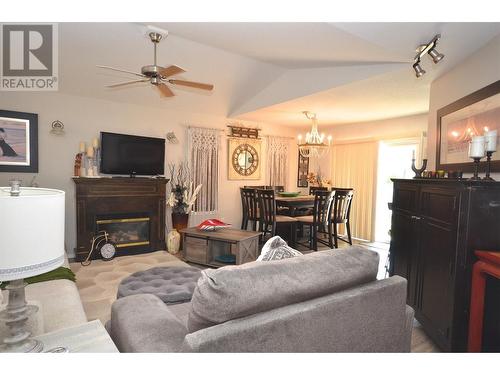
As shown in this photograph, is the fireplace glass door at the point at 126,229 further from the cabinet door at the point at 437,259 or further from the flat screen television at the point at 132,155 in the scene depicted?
the cabinet door at the point at 437,259

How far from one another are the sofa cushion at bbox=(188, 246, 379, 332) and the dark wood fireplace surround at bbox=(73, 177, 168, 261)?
3389 mm

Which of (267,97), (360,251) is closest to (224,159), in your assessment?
(267,97)

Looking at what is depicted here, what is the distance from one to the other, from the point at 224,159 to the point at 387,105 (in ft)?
9.34

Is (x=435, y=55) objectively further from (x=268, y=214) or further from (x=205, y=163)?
(x=205, y=163)

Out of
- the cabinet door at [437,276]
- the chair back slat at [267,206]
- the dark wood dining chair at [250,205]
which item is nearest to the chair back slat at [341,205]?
the chair back slat at [267,206]

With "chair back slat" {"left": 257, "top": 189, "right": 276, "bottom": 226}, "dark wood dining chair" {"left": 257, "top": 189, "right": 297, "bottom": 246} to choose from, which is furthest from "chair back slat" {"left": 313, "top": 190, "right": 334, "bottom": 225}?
"chair back slat" {"left": 257, "top": 189, "right": 276, "bottom": 226}

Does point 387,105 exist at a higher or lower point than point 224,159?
higher

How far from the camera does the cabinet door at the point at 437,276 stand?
1830mm

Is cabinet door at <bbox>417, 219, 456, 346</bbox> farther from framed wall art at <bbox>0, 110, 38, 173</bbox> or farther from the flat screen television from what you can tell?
framed wall art at <bbox>0, 110, 38, 173</bbox>

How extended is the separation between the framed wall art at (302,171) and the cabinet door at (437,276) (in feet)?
13.7

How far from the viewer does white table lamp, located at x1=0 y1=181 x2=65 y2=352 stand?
838mm

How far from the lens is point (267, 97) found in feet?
14.3

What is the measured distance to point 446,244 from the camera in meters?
1.90
